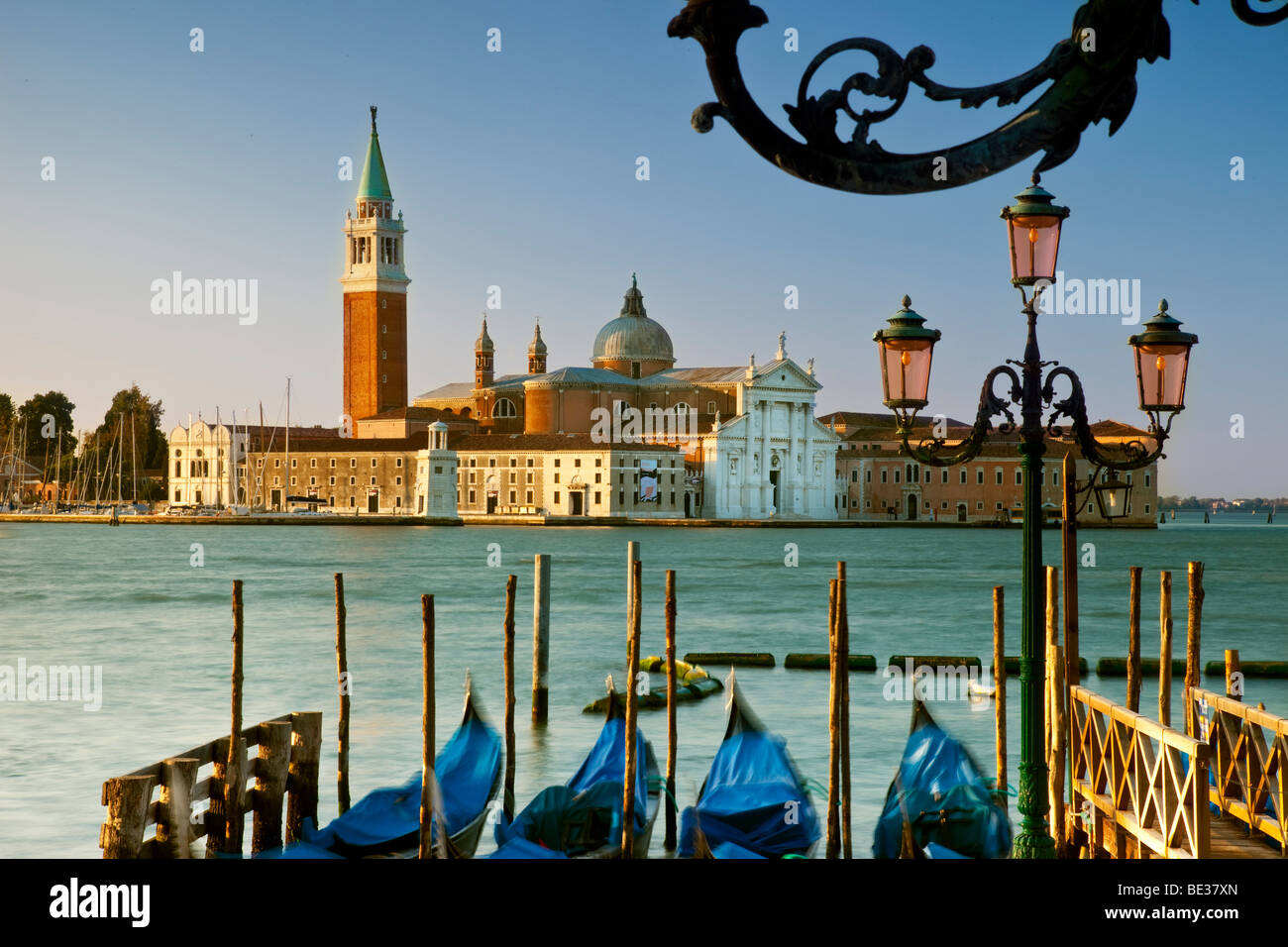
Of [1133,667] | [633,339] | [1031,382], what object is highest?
[633,339]

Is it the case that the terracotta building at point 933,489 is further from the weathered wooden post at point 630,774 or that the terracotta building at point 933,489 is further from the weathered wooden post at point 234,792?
the weathered wooden post at point 234,792

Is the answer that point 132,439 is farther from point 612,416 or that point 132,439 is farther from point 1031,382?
point 1031,382

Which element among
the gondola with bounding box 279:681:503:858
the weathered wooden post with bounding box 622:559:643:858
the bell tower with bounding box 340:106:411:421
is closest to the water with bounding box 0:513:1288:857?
the gondola with bounding box 279:681:503:858

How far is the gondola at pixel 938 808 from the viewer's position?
5.55 meters

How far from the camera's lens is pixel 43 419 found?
194 ft

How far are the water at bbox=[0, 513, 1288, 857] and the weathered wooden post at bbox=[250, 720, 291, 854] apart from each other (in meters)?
1.21

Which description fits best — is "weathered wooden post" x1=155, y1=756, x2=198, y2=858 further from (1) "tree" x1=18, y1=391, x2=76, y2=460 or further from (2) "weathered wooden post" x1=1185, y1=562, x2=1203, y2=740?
(1) "tree" x1=18, y1=391, x2=76, y2=460

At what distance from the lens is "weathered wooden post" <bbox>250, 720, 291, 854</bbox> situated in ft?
18.3

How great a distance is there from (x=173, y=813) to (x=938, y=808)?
277 cm

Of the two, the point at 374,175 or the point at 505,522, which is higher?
the point at 374,175

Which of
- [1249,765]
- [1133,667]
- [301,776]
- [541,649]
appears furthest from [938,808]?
[541,649]

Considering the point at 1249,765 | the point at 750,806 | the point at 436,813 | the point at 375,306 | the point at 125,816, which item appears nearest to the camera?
the point at 1249,765

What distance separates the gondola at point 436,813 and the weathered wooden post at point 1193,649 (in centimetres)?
263

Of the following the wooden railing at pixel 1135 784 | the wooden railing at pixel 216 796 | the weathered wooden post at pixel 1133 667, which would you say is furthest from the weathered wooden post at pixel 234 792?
the weathered wooden post at pixel 1133 667
